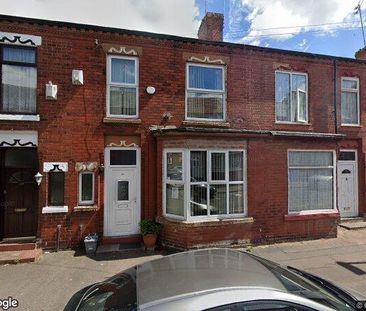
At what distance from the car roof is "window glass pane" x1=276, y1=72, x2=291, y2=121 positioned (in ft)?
26.6

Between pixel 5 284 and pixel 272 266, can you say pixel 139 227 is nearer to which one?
pixel 5 284

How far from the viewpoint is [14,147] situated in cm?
804

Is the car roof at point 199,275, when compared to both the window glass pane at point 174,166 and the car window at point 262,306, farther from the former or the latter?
the window glass pane at point 174,166

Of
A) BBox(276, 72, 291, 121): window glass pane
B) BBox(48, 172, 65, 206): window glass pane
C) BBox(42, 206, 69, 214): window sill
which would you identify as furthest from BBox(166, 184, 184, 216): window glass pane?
BBox(276, 72, 291, 121): window glass pane

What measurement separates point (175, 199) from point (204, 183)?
37.5 inches

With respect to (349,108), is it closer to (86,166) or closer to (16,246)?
(86,166)

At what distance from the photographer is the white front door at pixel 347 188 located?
36.6 ft

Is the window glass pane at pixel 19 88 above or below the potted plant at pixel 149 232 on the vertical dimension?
above

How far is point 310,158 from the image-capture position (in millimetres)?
9422

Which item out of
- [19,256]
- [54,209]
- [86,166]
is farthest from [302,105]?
[19,256]

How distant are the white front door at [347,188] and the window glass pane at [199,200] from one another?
6187 millimetres

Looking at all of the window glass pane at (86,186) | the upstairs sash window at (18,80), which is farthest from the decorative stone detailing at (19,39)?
the window glass pane at (86,186)

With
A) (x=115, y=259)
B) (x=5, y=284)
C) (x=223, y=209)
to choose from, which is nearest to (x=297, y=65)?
(x=223, y=209)

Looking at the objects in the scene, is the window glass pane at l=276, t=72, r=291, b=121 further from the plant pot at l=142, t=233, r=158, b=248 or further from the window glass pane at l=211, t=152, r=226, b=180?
the plant pot at l=142, t=233, r=158, b=248
